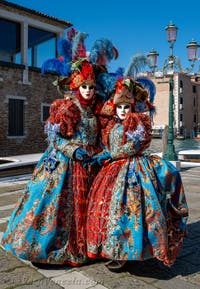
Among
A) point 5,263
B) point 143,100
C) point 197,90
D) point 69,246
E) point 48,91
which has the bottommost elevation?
point 5,263

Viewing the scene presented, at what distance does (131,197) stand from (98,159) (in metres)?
0.50

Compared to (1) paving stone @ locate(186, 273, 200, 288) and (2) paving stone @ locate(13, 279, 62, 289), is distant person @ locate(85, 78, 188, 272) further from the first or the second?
(2) paving stone @ locate(13, 279, 62, 289)

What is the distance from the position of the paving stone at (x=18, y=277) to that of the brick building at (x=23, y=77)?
38.0 feet

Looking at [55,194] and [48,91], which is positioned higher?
[48,91]

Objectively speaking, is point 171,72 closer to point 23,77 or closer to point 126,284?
point 23,77

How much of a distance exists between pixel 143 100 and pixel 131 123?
408 mm

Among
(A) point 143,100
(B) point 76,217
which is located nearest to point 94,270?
(B) point 76,217

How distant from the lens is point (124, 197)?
2.78 metres

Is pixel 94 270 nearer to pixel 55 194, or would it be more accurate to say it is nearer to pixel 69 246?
pixel 69 246

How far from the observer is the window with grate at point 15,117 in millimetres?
14414

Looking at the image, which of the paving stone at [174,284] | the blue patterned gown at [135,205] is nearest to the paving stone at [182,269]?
the paving stone at [174,284]

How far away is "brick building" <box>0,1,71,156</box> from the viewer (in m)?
14.2

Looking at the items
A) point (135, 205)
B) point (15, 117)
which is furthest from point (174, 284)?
point (15, 117)

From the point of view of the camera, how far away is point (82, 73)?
3305mm
